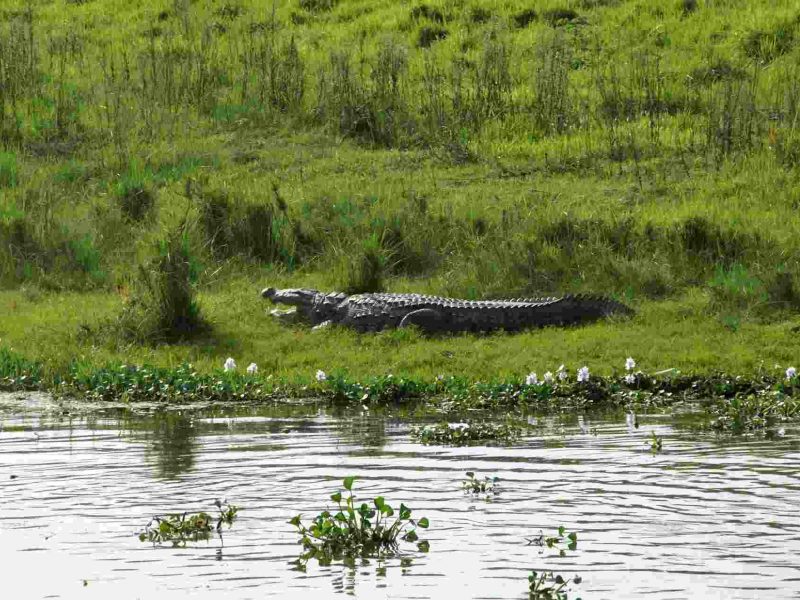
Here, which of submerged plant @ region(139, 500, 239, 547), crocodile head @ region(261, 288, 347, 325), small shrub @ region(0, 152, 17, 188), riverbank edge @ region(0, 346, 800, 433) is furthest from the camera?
small shrub @ region(0, 152, 17, 188)

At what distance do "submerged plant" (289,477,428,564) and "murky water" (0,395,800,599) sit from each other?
89mm

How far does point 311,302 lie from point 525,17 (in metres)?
10.6

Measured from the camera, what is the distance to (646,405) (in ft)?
28.3

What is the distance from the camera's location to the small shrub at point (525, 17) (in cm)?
2056

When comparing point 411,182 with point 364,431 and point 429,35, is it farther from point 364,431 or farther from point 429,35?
point 364,431

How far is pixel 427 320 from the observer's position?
35.8 feet

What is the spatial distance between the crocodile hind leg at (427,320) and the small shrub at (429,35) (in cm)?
1001

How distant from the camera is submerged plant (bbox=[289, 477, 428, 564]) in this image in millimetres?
5164

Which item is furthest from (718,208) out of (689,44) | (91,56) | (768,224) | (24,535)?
(91,56)

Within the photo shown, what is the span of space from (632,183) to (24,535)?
389 inches

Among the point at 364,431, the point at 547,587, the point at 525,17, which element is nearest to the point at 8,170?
the point at 364,431

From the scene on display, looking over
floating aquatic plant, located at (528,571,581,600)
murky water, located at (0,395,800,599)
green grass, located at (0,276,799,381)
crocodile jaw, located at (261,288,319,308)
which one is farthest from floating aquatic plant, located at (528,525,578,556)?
crocodile jaw, located at (261,288,319,308)

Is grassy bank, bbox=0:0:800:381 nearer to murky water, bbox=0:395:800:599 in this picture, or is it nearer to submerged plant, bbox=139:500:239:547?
murky water, bbox=0:395:800:599

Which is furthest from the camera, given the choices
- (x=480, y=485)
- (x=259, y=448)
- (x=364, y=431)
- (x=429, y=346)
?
(x=429, y=346)
